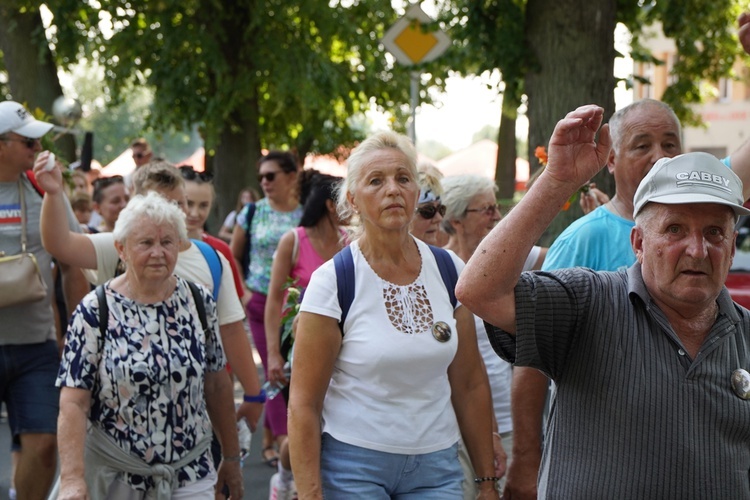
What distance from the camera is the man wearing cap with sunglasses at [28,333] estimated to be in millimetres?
5543

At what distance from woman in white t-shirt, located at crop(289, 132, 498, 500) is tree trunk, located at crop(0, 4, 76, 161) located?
1298cm

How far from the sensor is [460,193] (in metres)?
5.80

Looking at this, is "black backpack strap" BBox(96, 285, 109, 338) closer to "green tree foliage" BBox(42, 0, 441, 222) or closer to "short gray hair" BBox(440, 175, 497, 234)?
"short gray hair" BBox(440, 175, 497, 234)

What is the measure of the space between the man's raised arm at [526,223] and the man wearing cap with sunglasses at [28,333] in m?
3.32

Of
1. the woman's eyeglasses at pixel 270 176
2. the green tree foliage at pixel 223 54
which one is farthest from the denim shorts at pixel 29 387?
the green tree foliage at pixel 223 54

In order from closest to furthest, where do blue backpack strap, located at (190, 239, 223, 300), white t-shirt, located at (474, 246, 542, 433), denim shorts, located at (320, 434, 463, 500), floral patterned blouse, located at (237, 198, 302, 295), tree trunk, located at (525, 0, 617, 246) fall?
denim shorts, located at (320, 434, 463, 500), white t-shirt, located at (474, 246, 542, 433), blue backpack strap, located at (190, 239, 223, 300), floral patterned blouse, located at (237, 198, 302, 295), tree trunk, located at (525, 0, 617, 246)

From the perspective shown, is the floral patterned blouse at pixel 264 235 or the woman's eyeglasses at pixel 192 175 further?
the floral patterned blouse at pixel 264 235

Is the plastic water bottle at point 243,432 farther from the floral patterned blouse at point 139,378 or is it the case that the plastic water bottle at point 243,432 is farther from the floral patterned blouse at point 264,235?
the floral patterned blouse at point 264,235

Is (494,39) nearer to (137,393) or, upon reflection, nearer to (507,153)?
(137,393)

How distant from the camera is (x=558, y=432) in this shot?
9.98 ft

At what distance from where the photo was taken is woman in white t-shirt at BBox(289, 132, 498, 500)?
12.5 ft

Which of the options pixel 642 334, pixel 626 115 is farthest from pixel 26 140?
pixel 642 334

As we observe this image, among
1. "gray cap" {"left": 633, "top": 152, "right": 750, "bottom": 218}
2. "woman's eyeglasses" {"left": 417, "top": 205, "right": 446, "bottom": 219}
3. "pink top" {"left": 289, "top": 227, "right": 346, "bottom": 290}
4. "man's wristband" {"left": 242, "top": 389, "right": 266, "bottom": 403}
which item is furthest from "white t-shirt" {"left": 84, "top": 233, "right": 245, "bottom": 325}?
"gray cap" {"left": 633, "top": 152, "right": 750, "bottom": 218}

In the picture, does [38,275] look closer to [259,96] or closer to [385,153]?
[385,153]
